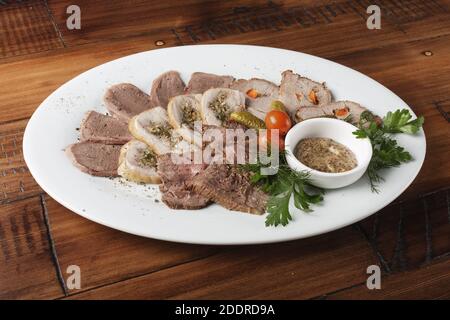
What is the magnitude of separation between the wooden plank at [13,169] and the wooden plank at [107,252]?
0.74 feet

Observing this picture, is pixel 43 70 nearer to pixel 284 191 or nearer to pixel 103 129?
pixel 103 129

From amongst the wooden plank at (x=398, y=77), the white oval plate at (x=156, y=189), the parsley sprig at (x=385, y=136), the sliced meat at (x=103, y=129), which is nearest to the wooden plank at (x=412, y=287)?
the white oval plate at (x=156, y=189)

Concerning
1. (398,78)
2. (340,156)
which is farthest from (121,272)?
(398,78)

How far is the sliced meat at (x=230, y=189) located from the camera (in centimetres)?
236

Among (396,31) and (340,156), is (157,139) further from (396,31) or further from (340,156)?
(396,31)

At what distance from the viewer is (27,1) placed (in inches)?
156

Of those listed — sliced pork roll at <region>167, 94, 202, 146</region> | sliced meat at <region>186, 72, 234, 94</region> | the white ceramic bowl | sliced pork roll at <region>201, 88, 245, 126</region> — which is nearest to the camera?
the white ceramic bowl

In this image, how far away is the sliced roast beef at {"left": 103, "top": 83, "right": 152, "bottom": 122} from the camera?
2.85 metres

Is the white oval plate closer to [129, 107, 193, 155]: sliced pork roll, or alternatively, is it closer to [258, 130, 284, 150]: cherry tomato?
[129, 107, 193, 155]: sliced pork roll

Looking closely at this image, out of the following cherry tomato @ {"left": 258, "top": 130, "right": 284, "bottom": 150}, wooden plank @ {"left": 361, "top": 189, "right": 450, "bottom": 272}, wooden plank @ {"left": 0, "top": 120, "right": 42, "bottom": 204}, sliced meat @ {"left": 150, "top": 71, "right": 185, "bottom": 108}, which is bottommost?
wooden plank @ {"left": 361, "top": 189, "right": 450, "bottom": 272}

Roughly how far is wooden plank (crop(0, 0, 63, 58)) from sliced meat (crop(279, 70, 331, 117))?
4.71 ft

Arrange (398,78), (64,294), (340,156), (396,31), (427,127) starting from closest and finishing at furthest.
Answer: (64,294) < (340,156) < (427,127) < (398,78) < (396,31)

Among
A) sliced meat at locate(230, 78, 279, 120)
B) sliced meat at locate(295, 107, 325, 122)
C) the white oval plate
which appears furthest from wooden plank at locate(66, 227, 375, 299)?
sliced meat at locate(230, 78, 279, 120)

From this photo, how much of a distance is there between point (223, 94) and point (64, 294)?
1.20 m
